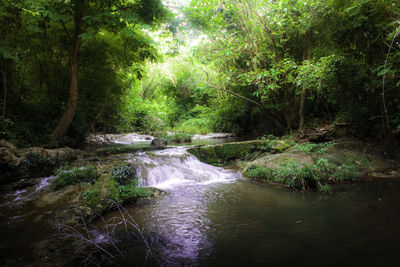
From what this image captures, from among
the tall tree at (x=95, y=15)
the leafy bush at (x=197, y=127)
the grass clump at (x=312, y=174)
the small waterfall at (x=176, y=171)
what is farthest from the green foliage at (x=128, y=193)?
the leafy bush at (x=197, y=127)

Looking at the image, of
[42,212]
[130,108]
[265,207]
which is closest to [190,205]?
[265,207]

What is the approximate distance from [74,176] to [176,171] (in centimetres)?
307

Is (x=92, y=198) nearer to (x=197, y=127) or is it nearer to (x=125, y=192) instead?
(x=125, y=192)

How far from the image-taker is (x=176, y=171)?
7090 millimetres

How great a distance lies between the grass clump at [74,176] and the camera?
5.23m

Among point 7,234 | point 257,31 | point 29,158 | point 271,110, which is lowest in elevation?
point 7,234

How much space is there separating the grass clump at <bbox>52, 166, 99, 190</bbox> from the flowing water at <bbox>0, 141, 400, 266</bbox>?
1.35 ft

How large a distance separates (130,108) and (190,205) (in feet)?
44.5

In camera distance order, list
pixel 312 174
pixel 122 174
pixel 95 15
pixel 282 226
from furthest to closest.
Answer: pixel 95 15 < pixel 122 174 < pixel 312 174 < pixel 282 226

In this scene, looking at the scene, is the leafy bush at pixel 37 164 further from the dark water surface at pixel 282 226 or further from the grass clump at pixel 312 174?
the grass clump at pixel 312 174

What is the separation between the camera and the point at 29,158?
5969 mm

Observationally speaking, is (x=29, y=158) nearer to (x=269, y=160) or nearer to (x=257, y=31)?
(x=269, y=160)

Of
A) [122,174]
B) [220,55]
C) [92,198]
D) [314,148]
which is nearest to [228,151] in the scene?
[314,148]

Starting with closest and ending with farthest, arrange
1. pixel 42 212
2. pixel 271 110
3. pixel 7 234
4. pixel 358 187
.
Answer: pixel 7 234 < pixel 42 212 < pixel 358 187 < pixel 271 110
